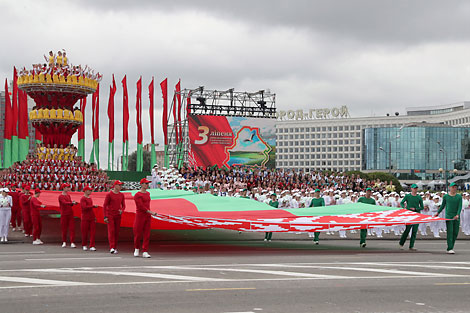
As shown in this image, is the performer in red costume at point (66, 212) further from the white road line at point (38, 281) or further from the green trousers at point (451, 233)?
the green trousers at point (451, 233)

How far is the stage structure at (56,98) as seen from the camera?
39594mm

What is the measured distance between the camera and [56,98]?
40.8 meters

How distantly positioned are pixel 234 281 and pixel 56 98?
33.3m

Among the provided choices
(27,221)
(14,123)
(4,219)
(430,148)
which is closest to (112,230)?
(4,219)

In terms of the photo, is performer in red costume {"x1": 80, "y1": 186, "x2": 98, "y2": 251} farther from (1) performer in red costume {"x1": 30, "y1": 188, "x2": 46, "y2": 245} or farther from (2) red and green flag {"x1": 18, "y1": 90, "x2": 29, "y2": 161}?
(2) red and green flag {"x1": 18, "y1": 90, "x2": 29, "y2": 161}

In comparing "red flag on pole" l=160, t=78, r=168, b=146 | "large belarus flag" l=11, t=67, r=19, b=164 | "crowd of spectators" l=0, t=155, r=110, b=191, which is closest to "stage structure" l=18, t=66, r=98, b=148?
"large belarus flag" l=11, t=67, r=19, b=164

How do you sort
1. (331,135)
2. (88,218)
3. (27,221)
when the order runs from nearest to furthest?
(88,218)
(27,221)
(331,135)

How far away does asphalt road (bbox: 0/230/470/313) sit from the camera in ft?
27.0

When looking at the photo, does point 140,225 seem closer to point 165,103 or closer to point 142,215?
point 142,215

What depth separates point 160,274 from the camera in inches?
436

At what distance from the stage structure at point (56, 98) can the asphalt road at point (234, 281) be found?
25326 mm

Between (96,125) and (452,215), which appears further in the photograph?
(96,125)

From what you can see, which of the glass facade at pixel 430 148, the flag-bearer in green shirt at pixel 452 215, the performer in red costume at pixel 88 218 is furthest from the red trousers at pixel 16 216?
the glass facade at pixel 430 148

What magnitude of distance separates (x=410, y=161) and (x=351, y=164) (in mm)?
31991
